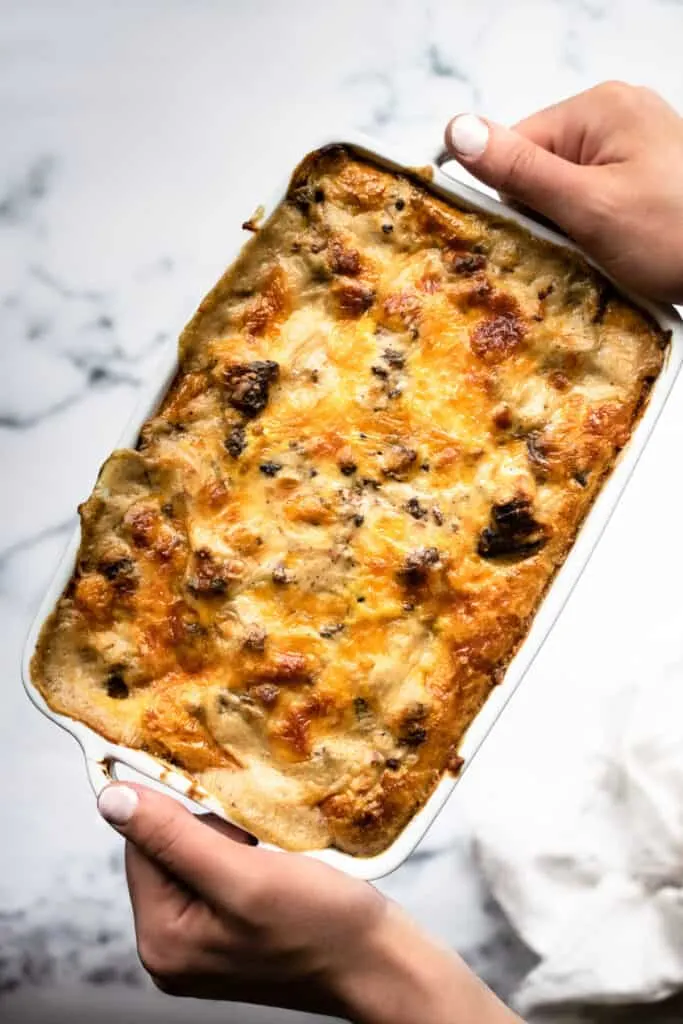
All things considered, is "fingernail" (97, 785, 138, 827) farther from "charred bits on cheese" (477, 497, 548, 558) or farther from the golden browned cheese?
"charred bits on cheese" (477, 497, 548, 558)

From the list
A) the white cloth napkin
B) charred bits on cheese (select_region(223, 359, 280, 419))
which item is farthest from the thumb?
the white cloth napkin

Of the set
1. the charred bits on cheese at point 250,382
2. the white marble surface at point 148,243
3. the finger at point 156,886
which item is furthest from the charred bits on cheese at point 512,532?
the finger at point 156,886

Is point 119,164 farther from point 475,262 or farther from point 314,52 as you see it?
point 475,262

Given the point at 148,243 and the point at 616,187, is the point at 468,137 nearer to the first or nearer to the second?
the point at 616,187

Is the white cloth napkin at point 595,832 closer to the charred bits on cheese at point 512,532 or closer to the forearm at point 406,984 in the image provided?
the forearm at point 406,984

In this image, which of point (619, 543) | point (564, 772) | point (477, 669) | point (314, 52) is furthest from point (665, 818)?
point (314, 52)

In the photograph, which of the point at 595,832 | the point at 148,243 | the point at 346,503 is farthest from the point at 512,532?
the point at 148,243

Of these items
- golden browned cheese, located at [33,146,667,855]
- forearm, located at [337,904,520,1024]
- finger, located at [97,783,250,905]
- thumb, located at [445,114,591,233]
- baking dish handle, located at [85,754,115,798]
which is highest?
thumb, located at [445,114,591,233]
